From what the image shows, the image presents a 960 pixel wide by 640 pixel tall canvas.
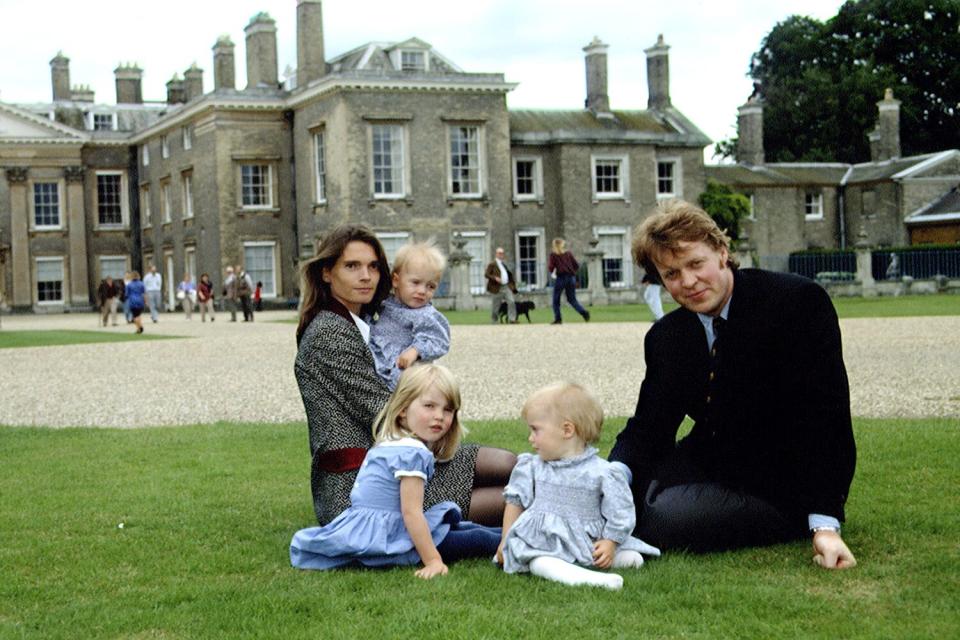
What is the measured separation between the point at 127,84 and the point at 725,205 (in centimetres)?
2753

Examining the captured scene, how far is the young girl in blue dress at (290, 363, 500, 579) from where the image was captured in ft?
16.2

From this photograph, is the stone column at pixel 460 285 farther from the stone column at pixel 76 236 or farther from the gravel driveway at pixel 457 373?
the stone column at pixel 76 236

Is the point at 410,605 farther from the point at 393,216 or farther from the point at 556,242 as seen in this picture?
the point at 393,216

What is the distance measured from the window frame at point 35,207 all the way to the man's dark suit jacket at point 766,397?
4957cm

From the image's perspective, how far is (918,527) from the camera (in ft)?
17.7

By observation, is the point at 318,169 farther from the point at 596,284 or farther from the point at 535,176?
the point at 596,284

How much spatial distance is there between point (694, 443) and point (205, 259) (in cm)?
4109

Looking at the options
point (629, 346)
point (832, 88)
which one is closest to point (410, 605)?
point (629, 346)

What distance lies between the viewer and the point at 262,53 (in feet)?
147

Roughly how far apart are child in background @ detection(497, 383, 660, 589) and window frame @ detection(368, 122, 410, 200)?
36.0 metres

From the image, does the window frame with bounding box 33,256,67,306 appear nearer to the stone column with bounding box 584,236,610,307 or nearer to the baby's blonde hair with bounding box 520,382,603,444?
the stone column with bounding box 584,236,610,307

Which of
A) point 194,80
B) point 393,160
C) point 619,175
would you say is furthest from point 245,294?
point 194,80

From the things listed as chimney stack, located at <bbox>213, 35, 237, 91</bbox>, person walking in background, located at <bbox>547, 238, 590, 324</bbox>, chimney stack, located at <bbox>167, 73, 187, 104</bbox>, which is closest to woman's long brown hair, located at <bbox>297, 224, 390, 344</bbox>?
person walking in background, located at <bbox>547, 238, 590, 324</bbox>

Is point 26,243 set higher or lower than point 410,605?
higher
